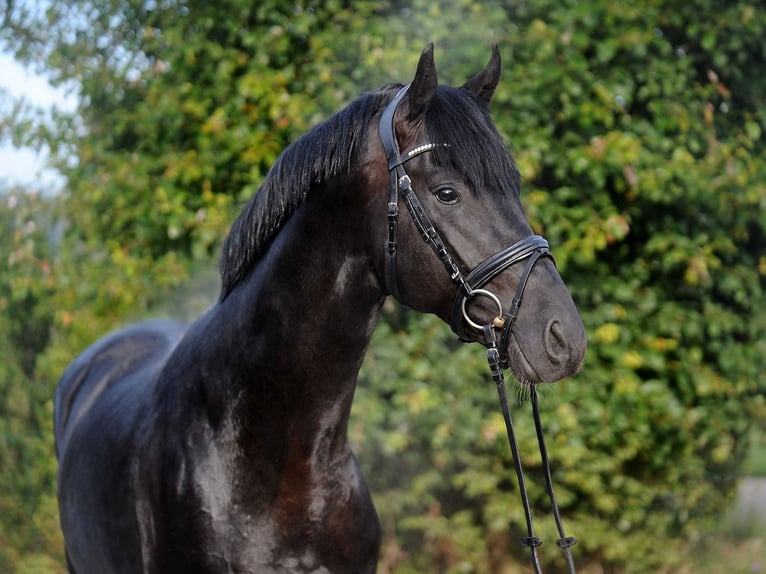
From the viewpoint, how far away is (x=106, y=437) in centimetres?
267

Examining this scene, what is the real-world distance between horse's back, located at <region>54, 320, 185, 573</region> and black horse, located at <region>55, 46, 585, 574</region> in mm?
36

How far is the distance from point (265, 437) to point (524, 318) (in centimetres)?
68

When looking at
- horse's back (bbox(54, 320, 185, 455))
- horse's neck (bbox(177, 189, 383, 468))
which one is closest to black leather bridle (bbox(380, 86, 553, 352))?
horse's neck (bbox(177, 189, 383, 468))

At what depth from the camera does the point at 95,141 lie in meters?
4.92

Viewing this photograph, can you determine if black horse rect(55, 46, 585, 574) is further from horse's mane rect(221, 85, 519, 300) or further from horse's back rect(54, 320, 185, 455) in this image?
horse's back rect(54, 320, 185, 455)

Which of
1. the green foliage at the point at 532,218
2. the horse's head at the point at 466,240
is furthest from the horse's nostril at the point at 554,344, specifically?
the green foliage at the point at 532,218

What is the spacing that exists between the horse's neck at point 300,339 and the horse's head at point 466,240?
109 millimetres

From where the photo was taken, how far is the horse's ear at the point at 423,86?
1893mm

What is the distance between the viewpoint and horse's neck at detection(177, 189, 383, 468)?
2.08 meters

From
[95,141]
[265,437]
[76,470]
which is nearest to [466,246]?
[265,437]

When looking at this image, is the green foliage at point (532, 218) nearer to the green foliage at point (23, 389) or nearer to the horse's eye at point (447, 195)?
the green foliage at point (23, 389)

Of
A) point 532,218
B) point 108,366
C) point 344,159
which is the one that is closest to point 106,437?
point 108,366

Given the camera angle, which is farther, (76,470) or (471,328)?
(76,470)

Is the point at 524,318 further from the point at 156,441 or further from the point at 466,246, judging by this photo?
the point at 156,441
